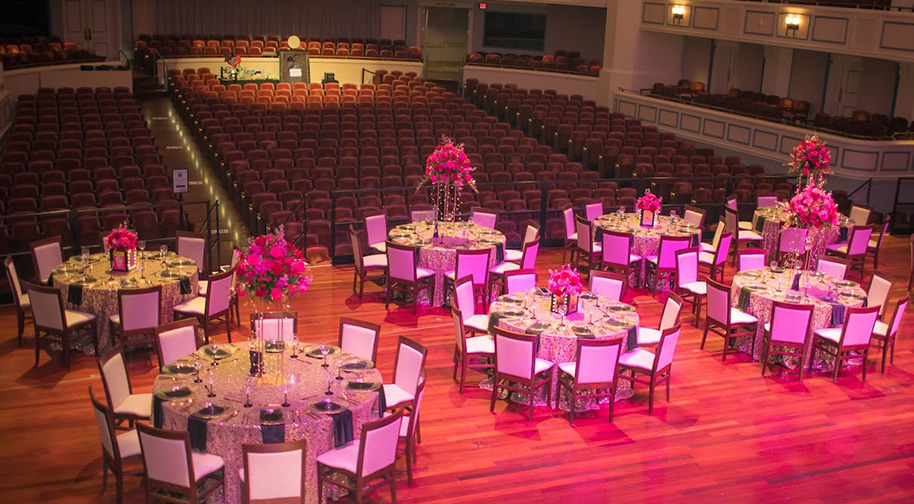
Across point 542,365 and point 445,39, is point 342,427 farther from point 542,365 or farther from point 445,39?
point 445,39

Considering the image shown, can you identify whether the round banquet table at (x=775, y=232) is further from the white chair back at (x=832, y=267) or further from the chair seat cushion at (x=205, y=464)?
the chair seat cushion at (x=205, y=464)

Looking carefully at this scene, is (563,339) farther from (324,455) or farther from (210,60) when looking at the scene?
(210,60)

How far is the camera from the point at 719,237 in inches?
437

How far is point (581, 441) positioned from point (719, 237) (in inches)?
184

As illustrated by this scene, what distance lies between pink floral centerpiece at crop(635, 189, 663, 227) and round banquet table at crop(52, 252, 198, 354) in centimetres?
525

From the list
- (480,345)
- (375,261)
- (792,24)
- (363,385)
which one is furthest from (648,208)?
(792,24)

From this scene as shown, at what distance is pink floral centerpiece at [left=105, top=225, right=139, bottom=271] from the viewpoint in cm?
867

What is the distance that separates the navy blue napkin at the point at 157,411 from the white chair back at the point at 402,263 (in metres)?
4.01

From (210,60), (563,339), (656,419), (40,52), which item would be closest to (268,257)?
(563,339)

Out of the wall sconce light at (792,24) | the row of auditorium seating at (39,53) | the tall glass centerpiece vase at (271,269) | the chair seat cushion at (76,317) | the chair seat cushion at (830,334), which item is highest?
the wall sconce light at (792,24)

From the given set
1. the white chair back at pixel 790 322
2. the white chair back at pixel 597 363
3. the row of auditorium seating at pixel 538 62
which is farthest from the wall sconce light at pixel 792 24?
the white chair back at pixel 597 363

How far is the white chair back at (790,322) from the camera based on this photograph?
27.8 ft

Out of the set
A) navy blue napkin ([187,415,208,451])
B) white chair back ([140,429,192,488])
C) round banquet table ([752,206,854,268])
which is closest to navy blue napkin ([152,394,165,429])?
navy blue napkin ([187,415,208,451])

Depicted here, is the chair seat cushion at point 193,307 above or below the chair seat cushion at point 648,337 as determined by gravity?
below
